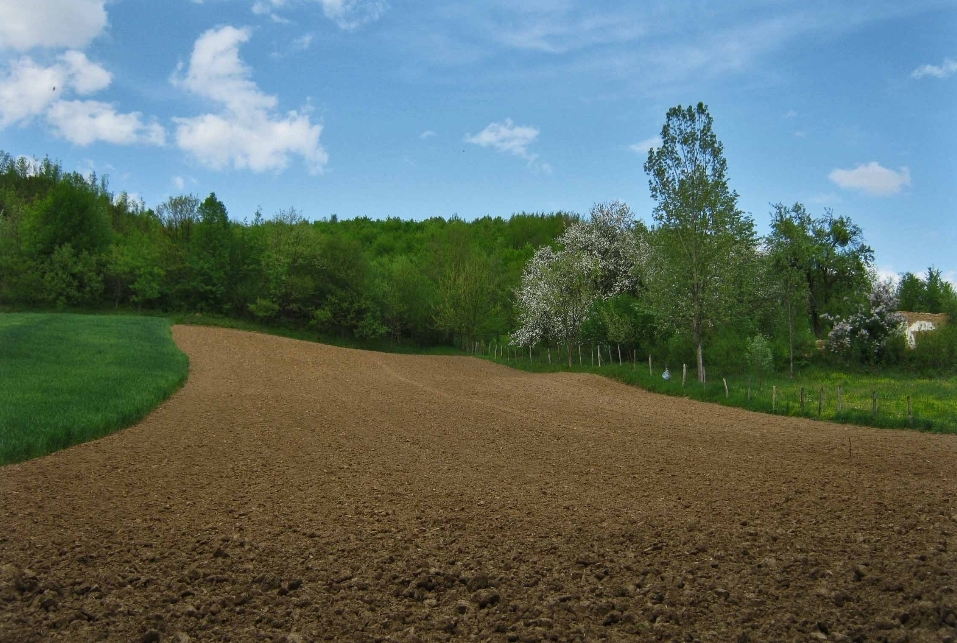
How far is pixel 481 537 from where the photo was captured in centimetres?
884

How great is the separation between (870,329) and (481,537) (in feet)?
127

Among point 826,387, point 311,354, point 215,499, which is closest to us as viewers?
point 215,499

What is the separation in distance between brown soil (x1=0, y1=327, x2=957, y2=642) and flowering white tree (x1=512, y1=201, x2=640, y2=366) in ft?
88.0

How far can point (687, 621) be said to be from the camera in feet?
21.2

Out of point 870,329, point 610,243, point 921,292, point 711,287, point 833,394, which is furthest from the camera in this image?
point 921,292

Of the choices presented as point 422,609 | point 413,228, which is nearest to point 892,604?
point 422,609

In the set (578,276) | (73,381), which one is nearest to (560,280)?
(578,276)

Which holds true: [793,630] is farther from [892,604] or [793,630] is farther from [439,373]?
[439,373]

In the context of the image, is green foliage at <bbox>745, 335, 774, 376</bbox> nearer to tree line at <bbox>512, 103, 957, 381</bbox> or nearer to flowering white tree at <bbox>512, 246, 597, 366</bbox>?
tree line at <bbox>512, 103, 957, 381</bbox>

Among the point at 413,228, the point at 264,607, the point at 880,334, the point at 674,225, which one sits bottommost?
the point at 264,607

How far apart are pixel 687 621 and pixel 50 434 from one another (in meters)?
14.9

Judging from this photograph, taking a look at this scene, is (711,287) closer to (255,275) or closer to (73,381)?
(73,381)

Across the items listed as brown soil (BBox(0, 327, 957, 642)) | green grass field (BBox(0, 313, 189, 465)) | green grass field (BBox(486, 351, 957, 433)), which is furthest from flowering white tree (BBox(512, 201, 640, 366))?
brown soil (BBox(0, 327, 957, 642))

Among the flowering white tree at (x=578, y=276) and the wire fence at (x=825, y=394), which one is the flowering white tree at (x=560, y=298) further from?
the wire fence at (x=825, y=394)
